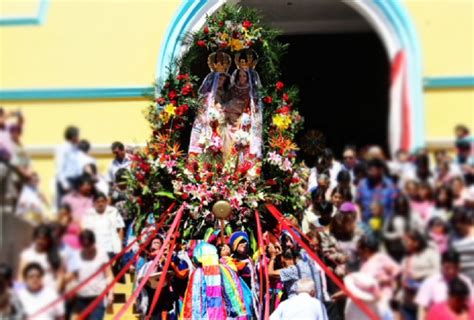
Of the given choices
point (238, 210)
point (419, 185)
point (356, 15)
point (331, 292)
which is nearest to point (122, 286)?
point (238, 210)

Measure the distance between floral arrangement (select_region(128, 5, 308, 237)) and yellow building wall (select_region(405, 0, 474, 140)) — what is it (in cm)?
147

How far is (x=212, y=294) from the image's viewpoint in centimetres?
489

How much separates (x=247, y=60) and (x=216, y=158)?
861 millimetres

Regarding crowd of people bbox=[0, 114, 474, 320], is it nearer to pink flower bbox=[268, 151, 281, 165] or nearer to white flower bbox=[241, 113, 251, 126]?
pink flower bbox=[268, 151, 281, 165]

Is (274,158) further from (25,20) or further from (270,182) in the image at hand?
(25,20)

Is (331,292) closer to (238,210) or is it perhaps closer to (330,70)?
(238,210)

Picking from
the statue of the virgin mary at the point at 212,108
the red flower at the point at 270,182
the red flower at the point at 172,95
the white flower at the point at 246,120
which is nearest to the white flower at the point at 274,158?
the red flower at the point at 270,182

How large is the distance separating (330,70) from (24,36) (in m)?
2.51

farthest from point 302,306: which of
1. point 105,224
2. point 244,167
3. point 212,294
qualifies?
point 105,224

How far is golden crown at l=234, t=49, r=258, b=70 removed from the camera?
560 centimetres

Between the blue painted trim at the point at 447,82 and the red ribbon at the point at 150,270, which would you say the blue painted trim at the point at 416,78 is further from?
the red ribbon at the point at 150,270

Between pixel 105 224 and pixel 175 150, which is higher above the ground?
pixel 175 150

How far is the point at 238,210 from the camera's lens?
212 inches

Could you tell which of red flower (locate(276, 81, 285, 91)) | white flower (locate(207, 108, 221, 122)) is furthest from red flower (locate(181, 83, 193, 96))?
red flower (locate(276, 81, 285, 91))
